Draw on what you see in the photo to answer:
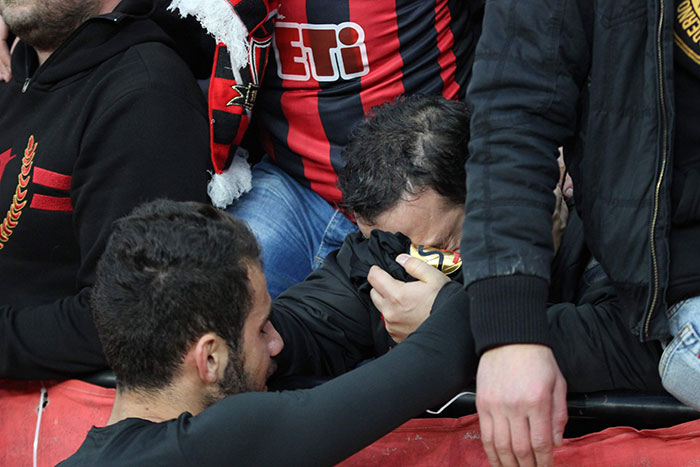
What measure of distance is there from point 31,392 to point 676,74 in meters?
1.62

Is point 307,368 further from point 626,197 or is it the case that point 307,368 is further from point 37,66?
point 37,66

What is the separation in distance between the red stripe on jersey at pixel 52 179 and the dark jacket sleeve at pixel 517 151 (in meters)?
1.21

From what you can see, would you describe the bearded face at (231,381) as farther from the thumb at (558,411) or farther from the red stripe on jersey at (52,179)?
the red stripe on jersey at (52,179)

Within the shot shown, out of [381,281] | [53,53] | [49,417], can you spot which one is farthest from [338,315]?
[53,53]

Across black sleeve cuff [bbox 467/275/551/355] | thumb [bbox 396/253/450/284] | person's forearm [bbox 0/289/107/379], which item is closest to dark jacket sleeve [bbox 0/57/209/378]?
person's forearm [bbox 0/289/107/379]

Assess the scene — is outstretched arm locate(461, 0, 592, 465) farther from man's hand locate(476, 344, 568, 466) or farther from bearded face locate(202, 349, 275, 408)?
bearded face locate(202, 349, 275, 408)

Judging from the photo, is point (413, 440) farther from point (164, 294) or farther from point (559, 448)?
point (164, 294)

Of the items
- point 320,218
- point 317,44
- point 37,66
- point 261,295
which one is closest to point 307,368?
point 261,295

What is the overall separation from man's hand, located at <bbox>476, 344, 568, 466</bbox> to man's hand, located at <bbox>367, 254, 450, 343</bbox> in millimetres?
316

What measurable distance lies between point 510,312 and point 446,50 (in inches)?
44.9

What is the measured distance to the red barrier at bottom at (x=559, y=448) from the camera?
1.57 meters

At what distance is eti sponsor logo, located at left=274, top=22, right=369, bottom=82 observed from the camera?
2.29 meters

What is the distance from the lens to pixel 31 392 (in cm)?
211

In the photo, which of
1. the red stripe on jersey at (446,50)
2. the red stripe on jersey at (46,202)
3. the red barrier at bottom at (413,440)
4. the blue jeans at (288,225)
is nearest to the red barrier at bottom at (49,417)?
the red barrier at bottom at (413,440)
